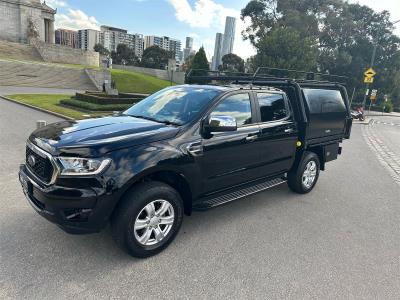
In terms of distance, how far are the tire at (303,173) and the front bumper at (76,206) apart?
11.6 feet

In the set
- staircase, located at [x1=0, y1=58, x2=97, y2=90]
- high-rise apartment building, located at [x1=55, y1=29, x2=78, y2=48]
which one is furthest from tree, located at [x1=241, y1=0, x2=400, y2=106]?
high-rise apartment building, located at [x1=55, y1=29, x2=78, y2=48]

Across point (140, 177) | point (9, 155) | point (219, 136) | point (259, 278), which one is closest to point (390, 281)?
point (259, 278)

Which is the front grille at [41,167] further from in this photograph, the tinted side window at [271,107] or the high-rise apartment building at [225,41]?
the high-rise apartment building at [225,41]

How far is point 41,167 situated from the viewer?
3070 mm

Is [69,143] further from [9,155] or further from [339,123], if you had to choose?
[339,123]

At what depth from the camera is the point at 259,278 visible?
3066 mm

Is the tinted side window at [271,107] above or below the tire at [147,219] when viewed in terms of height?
above

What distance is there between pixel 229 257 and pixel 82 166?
1864mm

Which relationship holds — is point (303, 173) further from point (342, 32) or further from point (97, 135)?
point (342, 32)

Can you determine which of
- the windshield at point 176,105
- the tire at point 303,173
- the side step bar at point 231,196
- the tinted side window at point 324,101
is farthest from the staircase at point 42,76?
the side step bar at point 231,196

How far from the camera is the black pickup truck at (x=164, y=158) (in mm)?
2842

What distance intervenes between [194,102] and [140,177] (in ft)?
4.49

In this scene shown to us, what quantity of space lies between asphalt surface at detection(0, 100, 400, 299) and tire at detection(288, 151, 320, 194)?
36 centimetres

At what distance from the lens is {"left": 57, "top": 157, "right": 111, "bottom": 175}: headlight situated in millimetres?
2797
